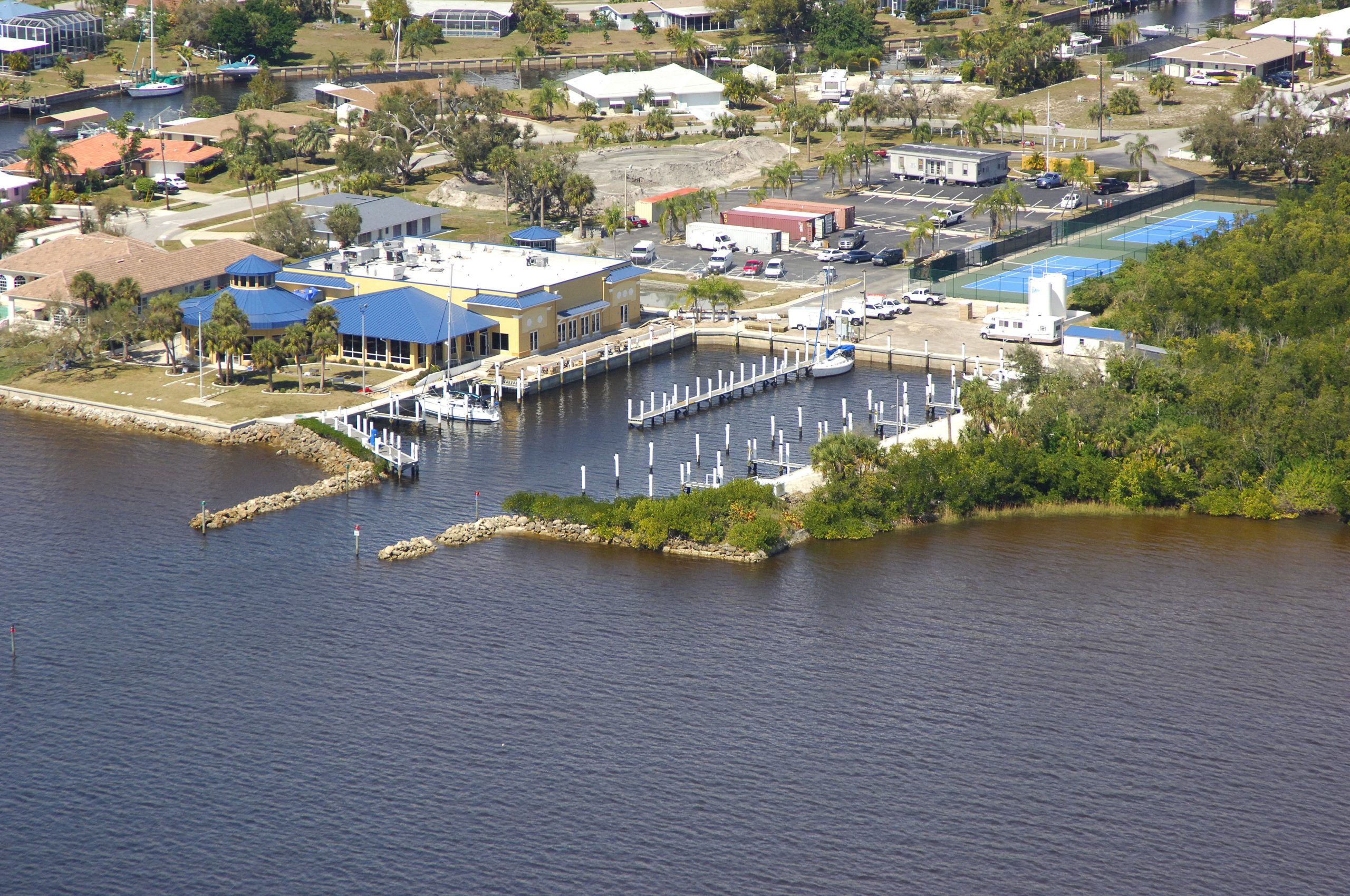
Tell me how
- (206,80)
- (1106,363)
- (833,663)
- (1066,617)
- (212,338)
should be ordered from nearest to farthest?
(833,663), (1066,617), (1106,363), (212,338), (206,80)

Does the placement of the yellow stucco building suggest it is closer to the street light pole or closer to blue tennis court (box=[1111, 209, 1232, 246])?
the street light pole

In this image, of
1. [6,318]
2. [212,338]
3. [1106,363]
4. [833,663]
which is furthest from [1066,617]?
[6,318]

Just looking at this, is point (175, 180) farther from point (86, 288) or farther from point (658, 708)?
point (658, 708)

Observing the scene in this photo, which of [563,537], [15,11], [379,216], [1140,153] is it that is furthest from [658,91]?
[563,537]

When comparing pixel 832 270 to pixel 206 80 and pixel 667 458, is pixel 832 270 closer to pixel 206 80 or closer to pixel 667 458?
pixel 667 458

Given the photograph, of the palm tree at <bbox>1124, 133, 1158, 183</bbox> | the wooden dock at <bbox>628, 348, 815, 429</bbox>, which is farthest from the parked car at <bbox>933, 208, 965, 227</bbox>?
the wooden dock at <bbox>628, 348, 815, 429</bbox>
